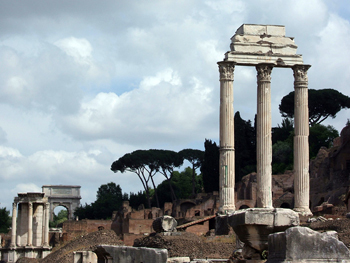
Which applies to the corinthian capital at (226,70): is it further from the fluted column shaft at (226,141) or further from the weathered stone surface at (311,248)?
the weathered stone surface at (311,248)

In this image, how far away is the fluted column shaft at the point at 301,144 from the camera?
24.8m

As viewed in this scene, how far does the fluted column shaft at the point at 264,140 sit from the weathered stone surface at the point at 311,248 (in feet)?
59.4

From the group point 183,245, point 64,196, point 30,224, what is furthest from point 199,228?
point 64,196

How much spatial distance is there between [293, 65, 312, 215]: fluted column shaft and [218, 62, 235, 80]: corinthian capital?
7.35ft

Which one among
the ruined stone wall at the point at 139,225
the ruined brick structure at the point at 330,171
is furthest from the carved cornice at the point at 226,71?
the ruined stone wall at the point at 139,225

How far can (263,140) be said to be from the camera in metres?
24.7

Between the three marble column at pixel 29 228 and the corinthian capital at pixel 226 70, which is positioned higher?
the corinthian capital at pixel 226 70

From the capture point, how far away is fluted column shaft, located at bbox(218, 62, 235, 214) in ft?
79.9

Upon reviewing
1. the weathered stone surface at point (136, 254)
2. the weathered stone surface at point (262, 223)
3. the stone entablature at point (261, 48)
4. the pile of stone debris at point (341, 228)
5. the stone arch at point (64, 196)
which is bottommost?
the weathered stone surface at point (136, 254)

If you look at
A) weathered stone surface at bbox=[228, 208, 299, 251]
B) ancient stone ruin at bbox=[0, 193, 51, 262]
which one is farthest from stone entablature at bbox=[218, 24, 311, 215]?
weathered stone surface at bbox=[228, 208, 299, 251]

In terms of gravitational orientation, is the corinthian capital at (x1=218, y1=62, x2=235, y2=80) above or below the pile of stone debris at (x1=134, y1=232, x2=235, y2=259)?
above

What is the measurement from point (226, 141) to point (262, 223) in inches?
675

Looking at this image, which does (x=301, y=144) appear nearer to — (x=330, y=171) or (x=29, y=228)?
(x=29, y=228)

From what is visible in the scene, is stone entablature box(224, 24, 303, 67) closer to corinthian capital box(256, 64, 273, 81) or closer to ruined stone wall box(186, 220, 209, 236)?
corinthian capital box(256, 64, 273, 81)
